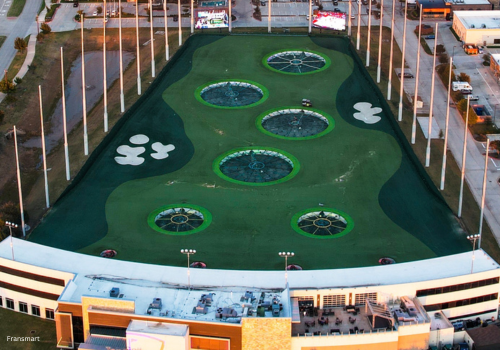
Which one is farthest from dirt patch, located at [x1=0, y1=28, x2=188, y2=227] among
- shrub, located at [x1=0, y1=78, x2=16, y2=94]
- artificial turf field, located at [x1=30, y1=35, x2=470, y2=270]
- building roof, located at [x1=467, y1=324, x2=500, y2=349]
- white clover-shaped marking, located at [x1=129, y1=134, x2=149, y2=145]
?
building roof, located at [x1=467, y1=324, x2=500, y2=349]

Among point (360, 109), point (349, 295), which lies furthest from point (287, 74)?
point (349, 295)

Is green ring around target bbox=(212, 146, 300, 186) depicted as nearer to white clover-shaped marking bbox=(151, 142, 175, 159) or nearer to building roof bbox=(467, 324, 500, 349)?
white clover-shaped marking bbox=(151, 142, 175, 159)

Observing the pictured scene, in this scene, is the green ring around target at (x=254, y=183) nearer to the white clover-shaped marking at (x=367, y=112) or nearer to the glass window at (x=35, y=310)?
the white clover-shaped marking at (x=367, y=112)

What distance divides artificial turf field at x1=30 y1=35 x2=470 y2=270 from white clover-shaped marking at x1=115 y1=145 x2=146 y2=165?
3.68 ft

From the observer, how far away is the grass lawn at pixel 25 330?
12581 cm

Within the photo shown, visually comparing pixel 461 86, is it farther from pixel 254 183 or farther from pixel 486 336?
pixel 486 336

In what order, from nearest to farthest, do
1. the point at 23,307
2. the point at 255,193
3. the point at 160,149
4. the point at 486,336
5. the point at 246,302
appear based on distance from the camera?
the point at 246,302
the point at 486,336
the point at 23,307
the point at 255,193
the point at 160,149

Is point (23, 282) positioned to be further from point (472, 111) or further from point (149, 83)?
point (472, 111)

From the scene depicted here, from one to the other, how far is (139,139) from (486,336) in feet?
227

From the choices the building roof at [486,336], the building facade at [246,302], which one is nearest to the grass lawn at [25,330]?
the building facade at [246,302]

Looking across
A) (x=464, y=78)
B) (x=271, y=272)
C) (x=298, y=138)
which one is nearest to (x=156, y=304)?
(x=271, y=272)

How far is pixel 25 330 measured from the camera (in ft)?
422

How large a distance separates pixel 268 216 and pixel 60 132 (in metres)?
52.8

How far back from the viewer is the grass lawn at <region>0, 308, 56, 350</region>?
125812 mm
